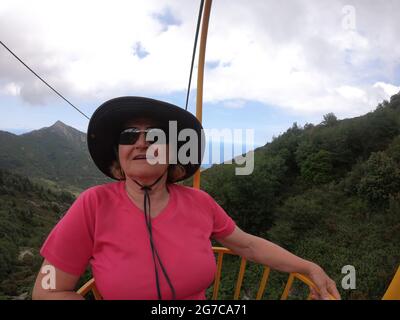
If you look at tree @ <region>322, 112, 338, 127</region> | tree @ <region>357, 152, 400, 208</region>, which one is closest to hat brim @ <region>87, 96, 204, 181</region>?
tree @ <region>357, 152, 400, 208</region>

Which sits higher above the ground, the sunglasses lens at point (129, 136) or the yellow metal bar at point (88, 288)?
the sunglasses lens at point (129, 136)

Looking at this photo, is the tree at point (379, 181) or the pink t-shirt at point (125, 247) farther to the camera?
the tree at point (379, 181)

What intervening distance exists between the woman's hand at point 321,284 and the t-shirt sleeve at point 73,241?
2.60 ft

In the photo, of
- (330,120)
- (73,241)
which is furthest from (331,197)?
(73,241)

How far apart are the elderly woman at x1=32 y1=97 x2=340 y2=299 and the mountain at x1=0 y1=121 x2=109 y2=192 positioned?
54085 mm

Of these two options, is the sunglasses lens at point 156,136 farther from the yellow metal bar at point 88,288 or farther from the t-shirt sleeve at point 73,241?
the yellow metal bar at point 88,288

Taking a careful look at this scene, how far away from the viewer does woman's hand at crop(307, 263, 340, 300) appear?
1.24 metres

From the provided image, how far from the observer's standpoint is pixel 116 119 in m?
1.19

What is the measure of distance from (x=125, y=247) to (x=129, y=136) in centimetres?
35

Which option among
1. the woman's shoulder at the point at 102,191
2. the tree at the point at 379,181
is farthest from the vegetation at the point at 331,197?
the woman's shoulder at the point at 102,191

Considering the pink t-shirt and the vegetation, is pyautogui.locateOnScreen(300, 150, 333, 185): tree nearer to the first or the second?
the vegetation

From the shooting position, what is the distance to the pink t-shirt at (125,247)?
3.24ft
